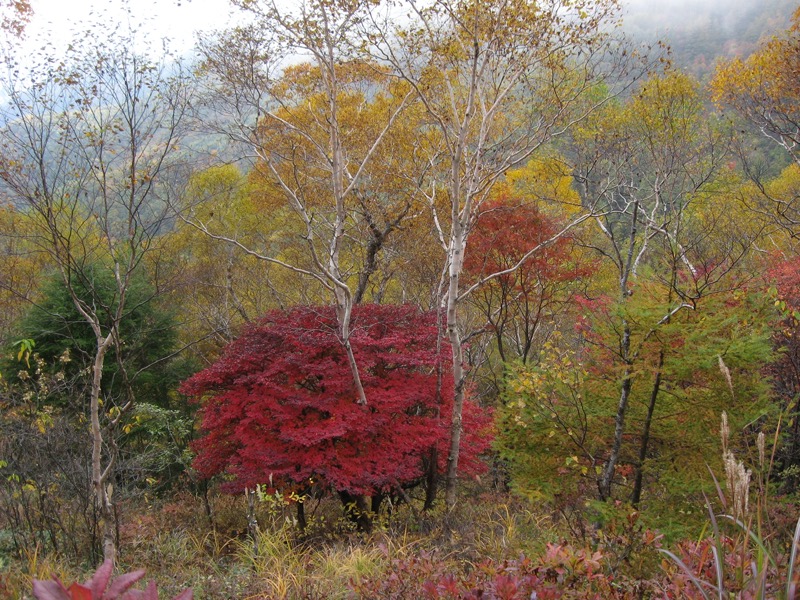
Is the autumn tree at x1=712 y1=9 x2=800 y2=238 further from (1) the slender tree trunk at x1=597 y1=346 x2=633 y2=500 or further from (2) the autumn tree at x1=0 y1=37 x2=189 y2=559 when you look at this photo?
(2) the autumn tree at x1=0 y1=37 x2=189 y2=559

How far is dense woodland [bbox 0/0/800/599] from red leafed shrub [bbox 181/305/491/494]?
1.8 inches

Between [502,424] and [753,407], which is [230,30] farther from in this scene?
[753,407]

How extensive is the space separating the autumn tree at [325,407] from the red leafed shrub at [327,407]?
0.01 metres

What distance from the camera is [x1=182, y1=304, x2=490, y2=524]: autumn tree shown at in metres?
6.61

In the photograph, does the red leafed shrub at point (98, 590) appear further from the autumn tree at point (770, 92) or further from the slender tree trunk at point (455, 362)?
the autumn tree at point (770, 92)

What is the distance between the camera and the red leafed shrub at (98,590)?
1309mm

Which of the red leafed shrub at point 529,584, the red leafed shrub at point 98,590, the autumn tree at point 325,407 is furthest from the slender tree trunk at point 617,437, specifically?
the red leafed shrub at point 98,590

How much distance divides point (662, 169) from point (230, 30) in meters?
5.99

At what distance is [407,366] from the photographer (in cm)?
813

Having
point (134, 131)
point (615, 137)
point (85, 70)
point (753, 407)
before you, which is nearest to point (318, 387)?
point (134, 131)

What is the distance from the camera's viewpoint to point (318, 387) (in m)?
7.57

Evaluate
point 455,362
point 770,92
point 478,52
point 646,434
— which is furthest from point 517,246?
point 646,434

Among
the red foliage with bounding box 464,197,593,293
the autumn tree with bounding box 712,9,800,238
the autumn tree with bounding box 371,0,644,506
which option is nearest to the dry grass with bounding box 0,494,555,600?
the autumn tree with bounding box 371,0,644,506

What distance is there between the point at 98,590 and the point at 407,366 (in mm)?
6735
